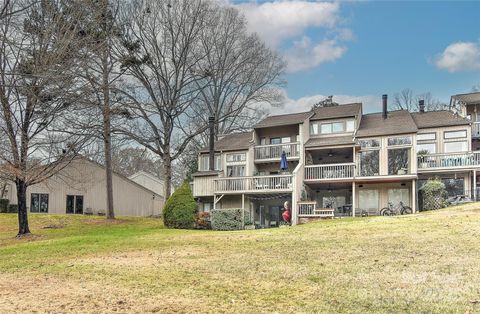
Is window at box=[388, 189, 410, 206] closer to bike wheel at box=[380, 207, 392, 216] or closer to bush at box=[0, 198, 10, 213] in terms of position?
bike wheel at box=[380, 207, 392, 216]

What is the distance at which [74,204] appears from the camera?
3900cm

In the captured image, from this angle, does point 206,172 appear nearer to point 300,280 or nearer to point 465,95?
point 465,95

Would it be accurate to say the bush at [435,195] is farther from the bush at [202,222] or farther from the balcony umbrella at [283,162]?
the bush at [202,222]

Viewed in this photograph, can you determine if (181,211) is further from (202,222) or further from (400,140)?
(400,140)

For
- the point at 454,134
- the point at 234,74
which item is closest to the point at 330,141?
the point at 454,134

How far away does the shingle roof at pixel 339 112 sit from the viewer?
30516 millimetres

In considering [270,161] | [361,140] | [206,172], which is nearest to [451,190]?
[361,140]

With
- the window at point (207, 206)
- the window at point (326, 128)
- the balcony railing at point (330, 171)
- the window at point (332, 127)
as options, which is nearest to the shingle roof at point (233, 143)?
the window at point (207, 206)

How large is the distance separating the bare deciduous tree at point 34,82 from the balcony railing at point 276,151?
13322 mm

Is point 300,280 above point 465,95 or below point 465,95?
below

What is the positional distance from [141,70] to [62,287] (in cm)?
2775

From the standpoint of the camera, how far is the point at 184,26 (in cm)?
3500

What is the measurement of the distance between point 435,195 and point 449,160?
3019 mm

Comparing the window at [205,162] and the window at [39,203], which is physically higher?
the window at [205,162]
